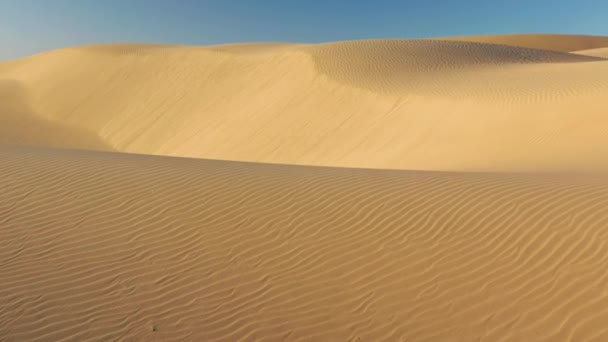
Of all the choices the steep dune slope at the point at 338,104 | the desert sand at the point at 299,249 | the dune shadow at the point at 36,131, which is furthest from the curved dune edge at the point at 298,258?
the dune shadow at the point at 36,131

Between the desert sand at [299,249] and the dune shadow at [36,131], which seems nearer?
the desert sand at [299,249]

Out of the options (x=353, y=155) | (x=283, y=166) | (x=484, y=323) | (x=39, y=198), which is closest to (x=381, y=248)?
(x=484, y=323)

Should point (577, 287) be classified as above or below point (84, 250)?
above

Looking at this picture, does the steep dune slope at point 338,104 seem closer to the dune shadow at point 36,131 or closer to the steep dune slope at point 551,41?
the dune shadow at point 36,131

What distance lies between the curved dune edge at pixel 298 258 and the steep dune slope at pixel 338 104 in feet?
15.1

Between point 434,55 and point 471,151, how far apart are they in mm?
14966

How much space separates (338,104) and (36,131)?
16.5 meters

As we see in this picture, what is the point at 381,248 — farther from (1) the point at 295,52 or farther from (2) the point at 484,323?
(1) the point at 295,52

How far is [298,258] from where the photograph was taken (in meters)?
4.84

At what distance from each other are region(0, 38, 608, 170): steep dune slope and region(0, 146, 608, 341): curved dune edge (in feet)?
15.1

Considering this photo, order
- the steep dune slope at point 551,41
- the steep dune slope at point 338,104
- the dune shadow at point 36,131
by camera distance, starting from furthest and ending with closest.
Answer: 1. the steep dune slope at point 551,41
2. the dune shadow at point 36,131
3. the steep dune slope at point 338,104

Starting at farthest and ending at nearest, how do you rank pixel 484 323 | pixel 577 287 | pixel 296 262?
pixel 296 262 < pixel 577 287 < pixel 484 323

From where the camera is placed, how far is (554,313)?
4.02m

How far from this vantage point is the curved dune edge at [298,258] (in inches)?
155
